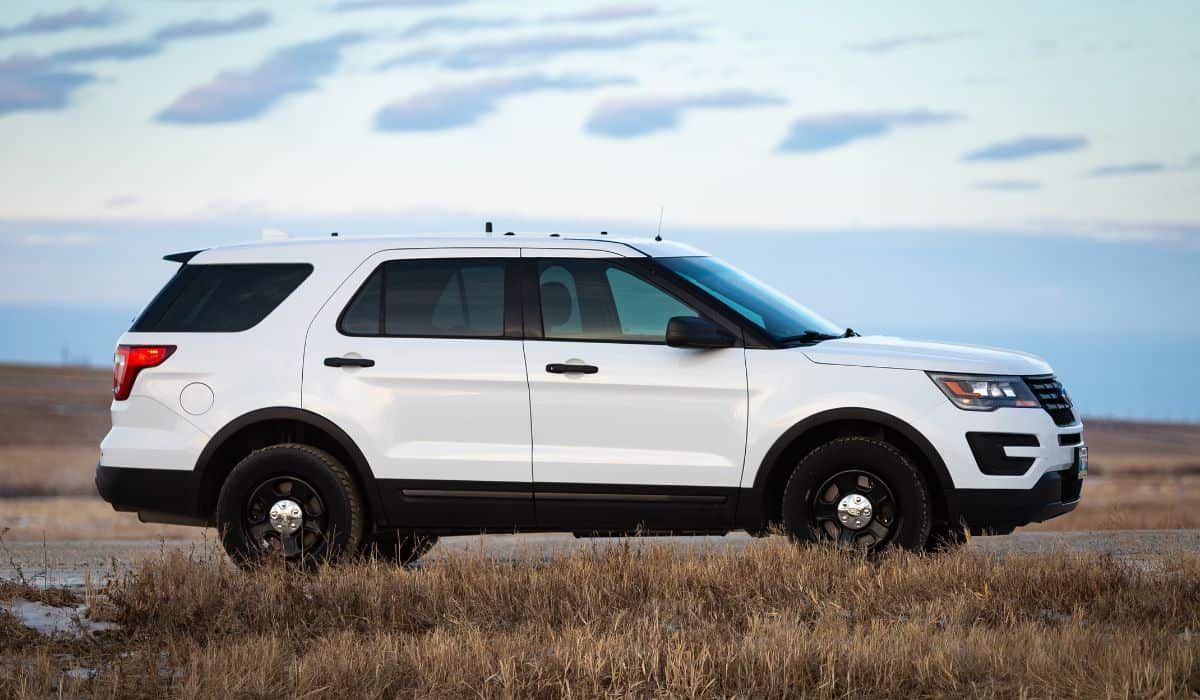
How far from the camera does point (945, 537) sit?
30.5 ft

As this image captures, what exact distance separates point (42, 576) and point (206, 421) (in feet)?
5.48

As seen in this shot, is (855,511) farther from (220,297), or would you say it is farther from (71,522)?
(71,522)

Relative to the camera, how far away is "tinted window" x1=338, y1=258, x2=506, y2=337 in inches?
362

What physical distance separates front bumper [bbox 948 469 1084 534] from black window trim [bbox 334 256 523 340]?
2.63 m

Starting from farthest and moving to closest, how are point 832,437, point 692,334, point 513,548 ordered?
point 513,548 → point 832,437 → point 692,334

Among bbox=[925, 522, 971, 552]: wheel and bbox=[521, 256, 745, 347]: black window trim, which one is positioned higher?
bbox=[521, 256, 745, 347]: black window trim

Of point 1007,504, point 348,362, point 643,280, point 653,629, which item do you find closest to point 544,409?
point 643,280

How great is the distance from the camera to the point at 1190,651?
6.60 meters

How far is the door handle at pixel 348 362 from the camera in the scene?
362 inches

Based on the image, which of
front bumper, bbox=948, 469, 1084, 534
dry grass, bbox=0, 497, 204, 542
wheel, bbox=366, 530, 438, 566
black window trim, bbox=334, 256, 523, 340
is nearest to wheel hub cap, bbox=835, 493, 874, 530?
Answer: front bumper, bbox=948, 469, 1084, 534

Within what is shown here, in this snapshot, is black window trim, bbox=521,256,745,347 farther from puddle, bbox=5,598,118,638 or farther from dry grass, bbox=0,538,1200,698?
puddle, bbox=5,598,118,638

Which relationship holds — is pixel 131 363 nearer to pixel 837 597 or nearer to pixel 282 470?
pixel 282 470

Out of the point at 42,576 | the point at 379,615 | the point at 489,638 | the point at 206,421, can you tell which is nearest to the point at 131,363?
the point at 206,421

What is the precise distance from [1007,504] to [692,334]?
1.98 m
